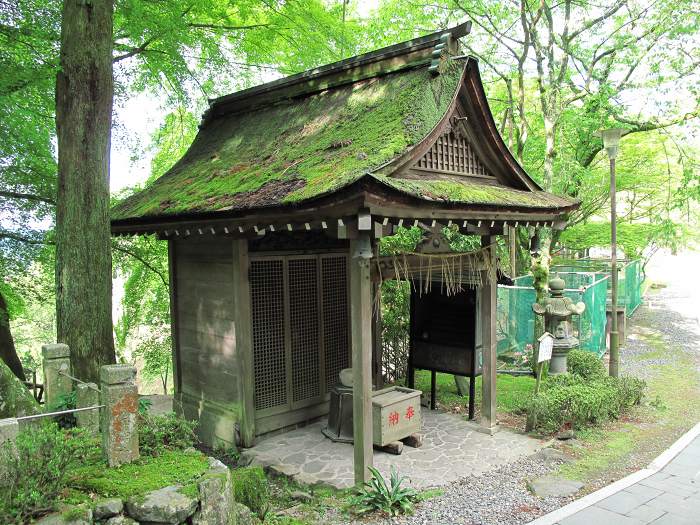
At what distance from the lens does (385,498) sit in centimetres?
604

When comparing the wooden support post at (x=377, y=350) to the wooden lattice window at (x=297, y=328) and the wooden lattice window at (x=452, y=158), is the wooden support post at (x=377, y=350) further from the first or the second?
the wooden lattice window at (x=452, y=158)

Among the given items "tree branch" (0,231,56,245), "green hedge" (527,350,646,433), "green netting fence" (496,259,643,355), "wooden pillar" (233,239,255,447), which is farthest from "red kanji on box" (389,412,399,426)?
"tree branch" (0,231,56,245)

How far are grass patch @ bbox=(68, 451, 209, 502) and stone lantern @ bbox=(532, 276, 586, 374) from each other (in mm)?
7725

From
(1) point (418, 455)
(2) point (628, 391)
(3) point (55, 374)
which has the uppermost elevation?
(3) point (55, 374)

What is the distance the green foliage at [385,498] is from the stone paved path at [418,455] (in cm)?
54

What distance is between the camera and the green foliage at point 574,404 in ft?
27.7

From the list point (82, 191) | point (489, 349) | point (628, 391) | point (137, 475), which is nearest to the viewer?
point (137, 475)

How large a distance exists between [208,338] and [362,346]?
366cm

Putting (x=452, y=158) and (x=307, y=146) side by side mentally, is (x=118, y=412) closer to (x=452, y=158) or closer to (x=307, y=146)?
(x=307, y=146)

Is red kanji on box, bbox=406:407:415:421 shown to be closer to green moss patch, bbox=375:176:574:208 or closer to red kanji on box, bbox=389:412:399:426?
red kanji on box, bbox=389:412:399:426

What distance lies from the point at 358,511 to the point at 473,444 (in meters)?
2.96

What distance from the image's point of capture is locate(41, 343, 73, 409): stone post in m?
6.08

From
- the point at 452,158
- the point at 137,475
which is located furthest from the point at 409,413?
the point at 137,475

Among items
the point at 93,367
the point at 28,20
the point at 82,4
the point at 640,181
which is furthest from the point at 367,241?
the point at 640,181
